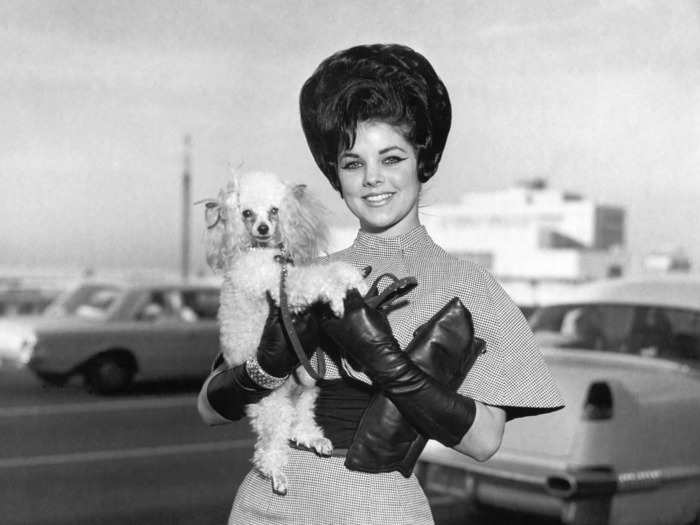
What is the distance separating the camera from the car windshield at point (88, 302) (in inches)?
470

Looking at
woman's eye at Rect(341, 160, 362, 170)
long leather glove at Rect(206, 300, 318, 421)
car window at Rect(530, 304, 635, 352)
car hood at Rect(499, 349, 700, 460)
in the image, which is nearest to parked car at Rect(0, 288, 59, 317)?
car window at Rect(530, 304, 635, 352)

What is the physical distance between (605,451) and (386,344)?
3284 millimetres

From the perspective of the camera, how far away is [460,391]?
195cm

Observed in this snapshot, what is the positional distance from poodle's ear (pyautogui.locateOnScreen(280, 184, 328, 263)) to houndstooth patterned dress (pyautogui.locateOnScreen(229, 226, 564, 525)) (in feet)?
1.62

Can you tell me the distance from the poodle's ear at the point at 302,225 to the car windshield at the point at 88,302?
9.73 m

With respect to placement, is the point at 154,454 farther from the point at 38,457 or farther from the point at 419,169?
the point at 419,169

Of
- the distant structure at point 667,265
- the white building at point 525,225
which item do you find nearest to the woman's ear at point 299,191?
the distant structure at point 667,265

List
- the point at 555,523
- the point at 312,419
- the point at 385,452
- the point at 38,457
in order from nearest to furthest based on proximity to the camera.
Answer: the point at 385,452 < the point at 312,419 < the point at 555,523 < the point at 38,457

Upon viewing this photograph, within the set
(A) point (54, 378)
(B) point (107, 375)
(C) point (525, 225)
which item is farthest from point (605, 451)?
(C) point (525, 225)

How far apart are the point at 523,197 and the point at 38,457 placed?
7021cm

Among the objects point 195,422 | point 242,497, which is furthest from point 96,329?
point 242,497

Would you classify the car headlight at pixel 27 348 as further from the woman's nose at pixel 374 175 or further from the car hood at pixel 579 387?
the woman's nose at pixel 374 175

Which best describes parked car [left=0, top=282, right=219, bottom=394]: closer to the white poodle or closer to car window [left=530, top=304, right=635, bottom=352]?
car window [left=530, top=304, right=635, bottom=352]

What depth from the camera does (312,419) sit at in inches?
77.9
